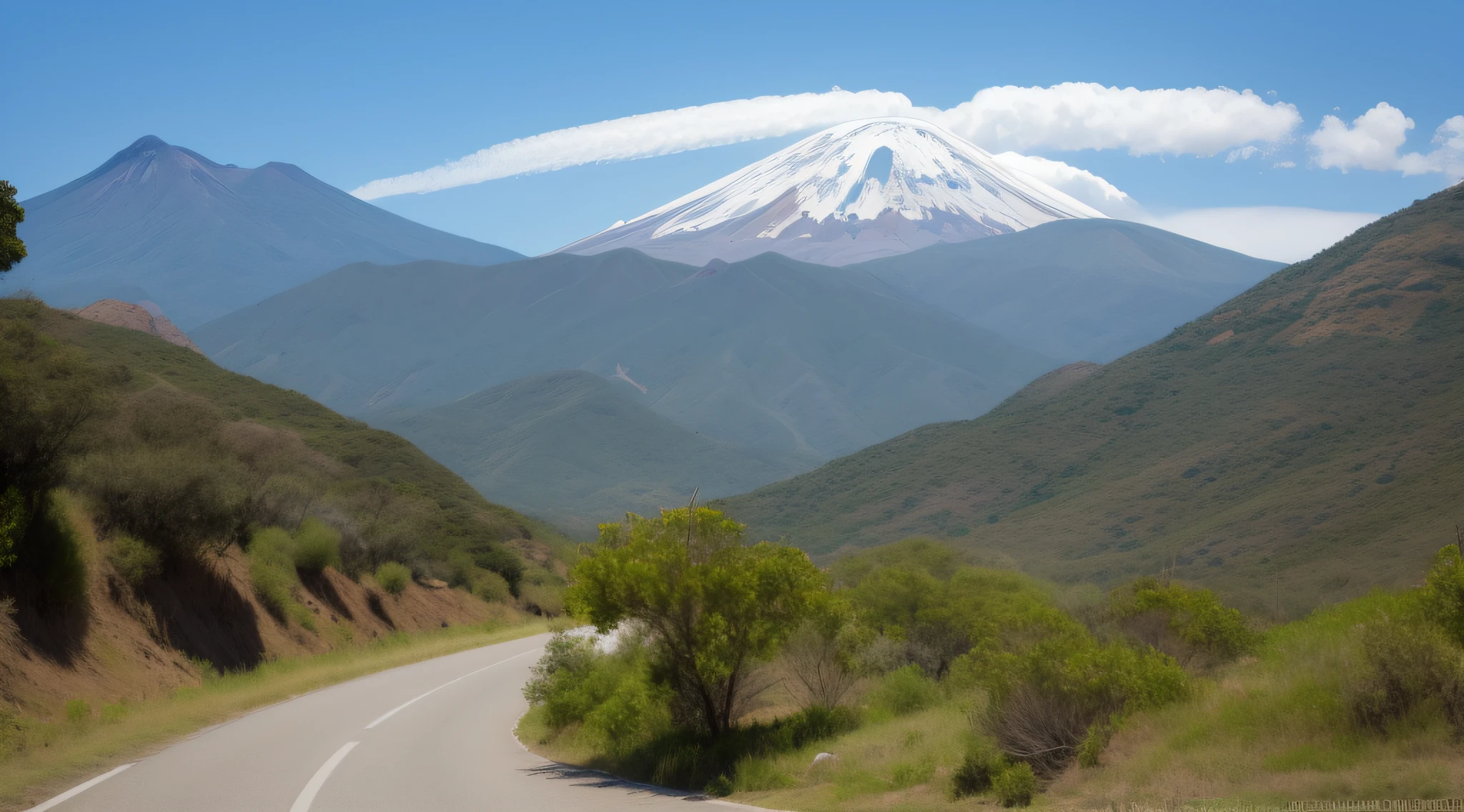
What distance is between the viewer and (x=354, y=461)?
2215 inches

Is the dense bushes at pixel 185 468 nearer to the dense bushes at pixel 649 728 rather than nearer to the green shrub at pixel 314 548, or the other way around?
the green shrub at pixel 314 548

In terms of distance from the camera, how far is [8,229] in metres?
17.4

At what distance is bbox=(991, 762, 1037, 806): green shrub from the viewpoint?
899 cm

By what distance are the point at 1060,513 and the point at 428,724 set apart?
69611 mm

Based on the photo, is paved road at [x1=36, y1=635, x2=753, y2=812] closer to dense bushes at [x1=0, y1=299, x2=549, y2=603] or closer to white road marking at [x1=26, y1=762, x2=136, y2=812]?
white road marking at [x1=26, y1=762, x2=136, y2=812]

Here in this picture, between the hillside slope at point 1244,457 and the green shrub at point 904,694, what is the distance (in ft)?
62.5

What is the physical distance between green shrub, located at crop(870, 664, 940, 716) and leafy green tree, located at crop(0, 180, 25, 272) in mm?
15684

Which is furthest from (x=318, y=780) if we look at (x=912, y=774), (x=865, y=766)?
(x=912, y=774)

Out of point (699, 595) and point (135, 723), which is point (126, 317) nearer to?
point (135, 723)

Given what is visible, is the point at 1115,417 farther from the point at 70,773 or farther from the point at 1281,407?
the point at 70,773

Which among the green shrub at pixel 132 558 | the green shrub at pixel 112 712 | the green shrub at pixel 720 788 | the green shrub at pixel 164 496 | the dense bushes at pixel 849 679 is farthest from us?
the green shrub at pixel 164 496

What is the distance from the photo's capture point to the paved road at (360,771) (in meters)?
9.41

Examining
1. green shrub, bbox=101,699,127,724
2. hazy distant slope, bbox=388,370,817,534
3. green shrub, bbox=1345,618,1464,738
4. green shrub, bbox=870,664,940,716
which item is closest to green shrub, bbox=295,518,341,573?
green shrub, bbox=101,699,127,724

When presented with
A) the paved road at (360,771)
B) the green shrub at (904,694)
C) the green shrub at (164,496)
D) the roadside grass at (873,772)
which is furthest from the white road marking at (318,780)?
the green shrub at (164,496)
